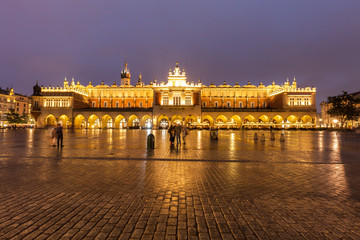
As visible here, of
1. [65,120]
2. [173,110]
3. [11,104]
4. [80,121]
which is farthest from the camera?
[11,104]

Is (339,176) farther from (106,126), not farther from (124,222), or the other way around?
(106,126)

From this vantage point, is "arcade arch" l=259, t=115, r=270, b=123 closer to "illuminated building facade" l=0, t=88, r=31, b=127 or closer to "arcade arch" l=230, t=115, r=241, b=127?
"arcade arch" l=230, t=115, r=241, b=127

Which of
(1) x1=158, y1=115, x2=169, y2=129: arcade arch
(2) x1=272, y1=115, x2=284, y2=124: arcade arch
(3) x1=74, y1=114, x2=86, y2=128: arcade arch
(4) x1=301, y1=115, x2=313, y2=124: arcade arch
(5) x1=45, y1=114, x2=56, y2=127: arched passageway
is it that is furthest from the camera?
(5) x1=45, y1=114, x2=56, y2=127: arched passageway

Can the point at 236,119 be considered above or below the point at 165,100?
below

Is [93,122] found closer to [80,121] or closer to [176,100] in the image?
[80,121]

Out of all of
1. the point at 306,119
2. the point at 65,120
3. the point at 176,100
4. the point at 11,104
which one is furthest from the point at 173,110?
the point at 11,104

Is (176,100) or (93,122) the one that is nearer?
(176,100)

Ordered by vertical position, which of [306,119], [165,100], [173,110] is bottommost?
[306,119]

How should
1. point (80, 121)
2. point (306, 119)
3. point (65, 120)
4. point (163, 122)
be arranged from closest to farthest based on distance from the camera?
1. point (306, 119)
2. point (65, 120)
3. point (80, 121)
4. point (163, 122)

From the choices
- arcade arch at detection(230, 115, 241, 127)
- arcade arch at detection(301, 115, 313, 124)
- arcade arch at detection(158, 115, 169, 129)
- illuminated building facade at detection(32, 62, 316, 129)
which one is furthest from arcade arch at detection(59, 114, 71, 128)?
arcade arch at detection(301, 115, 313, 124)

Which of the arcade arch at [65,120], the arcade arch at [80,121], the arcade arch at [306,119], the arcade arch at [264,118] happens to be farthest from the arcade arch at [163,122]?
the arcade arch at [306,119]

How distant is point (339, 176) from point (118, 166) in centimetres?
711

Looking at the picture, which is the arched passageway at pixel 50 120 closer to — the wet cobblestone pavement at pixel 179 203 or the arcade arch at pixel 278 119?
the arcade arch at pixel 278 119

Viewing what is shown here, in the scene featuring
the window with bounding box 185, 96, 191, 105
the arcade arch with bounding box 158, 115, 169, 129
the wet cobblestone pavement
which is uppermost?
the window with bounding box 185, 96, 191, 105
